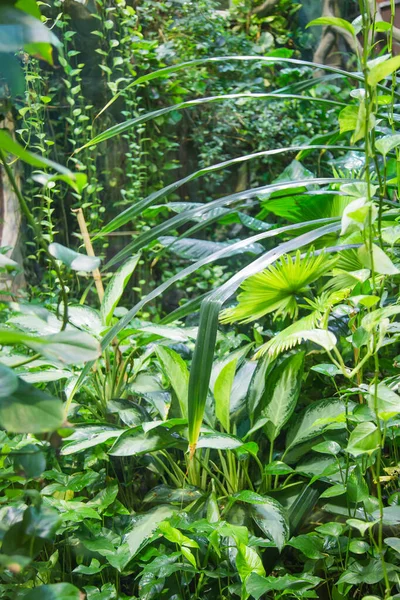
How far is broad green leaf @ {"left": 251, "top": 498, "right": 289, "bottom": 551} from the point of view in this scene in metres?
1.25

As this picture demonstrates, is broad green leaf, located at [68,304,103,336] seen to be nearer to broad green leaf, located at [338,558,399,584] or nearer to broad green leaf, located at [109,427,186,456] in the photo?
broad green leaf, located at [109,427,186,456]

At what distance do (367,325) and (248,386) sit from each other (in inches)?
29.1

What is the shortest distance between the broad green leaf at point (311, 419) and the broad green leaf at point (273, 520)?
17cm

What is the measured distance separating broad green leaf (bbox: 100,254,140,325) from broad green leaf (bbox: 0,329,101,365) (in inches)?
54.0

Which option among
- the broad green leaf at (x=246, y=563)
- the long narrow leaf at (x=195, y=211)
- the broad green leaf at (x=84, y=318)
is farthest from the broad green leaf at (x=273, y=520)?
the broad green leaf at (x=84, y=318)

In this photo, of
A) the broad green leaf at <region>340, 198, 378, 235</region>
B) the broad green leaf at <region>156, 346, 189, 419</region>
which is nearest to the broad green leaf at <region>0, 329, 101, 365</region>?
the broad green leaf at <region>340, 198, 378, 235</region>

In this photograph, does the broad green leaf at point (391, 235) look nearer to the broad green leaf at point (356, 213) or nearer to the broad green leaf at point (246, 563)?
the broad green leaf at point (356, 213)

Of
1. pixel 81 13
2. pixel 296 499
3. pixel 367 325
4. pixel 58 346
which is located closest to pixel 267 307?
pixel 296 499

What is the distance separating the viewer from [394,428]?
123 cm

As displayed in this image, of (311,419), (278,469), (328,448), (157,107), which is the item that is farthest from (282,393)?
(157,107)

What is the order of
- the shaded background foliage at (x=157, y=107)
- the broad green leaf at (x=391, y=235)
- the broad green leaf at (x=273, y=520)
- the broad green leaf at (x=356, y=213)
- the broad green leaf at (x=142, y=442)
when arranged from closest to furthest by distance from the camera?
the broad green leaf at (x=356, y=213), the broad green leaf at (x=391, y=235), the broad green leaf at (x=273, y=520), the broad green leaf at (x=142, y=442), the shaded background foliage at (x=157, y=107)

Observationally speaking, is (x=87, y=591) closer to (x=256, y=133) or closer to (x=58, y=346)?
(x=58, y=346)

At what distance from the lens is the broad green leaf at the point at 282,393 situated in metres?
1.46

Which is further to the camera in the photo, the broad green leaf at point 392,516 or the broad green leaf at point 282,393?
the broad green leaf at point 282,393
